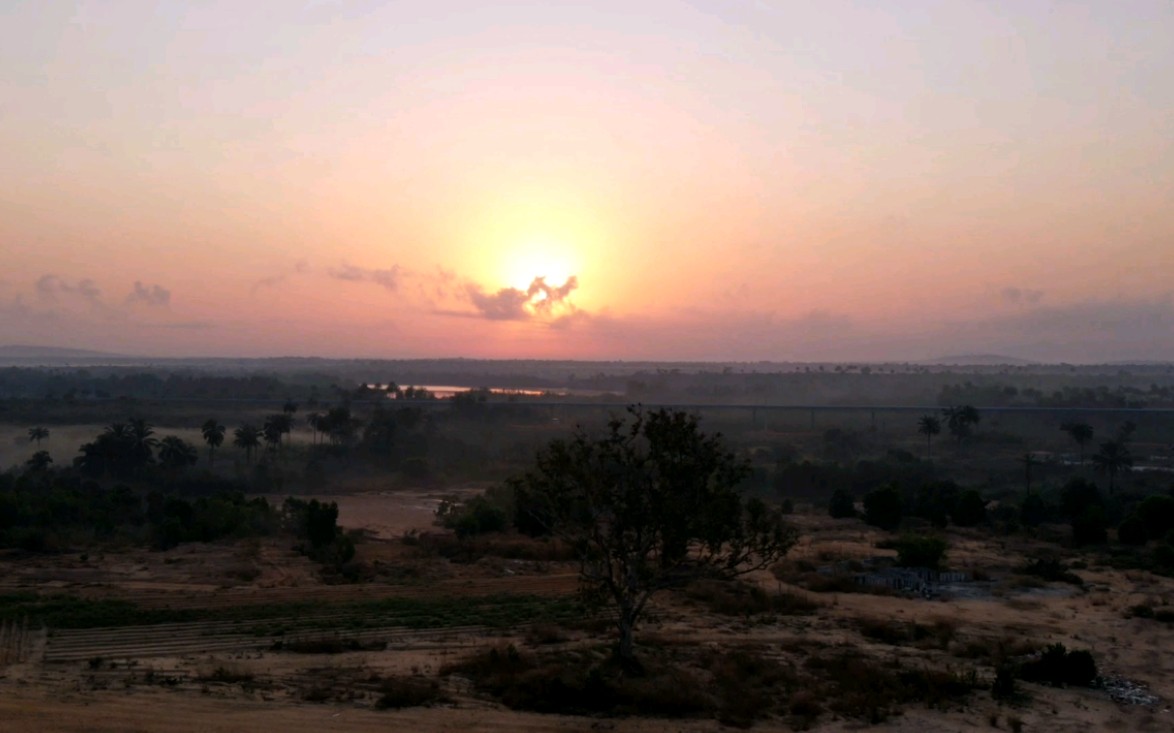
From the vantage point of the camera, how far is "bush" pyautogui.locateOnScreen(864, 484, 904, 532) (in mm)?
40625

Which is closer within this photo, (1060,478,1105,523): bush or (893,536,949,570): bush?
(893,536,949,570): bush

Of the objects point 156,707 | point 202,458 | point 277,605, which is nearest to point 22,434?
point 202,458

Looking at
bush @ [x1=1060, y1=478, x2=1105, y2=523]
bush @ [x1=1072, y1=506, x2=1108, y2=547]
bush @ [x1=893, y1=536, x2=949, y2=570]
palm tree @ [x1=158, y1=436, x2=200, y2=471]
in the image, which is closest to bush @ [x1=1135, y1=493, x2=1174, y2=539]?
bush @ [x1=1072, y1=506, x2=1108, y2=547]

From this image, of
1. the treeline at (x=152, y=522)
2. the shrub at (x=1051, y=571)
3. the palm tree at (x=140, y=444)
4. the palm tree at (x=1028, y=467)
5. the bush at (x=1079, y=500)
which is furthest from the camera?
the palm tree at (x=140, y=444)

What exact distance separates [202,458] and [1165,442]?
263 ft

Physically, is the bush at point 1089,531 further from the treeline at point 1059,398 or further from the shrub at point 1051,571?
the treeline at point 1059,398

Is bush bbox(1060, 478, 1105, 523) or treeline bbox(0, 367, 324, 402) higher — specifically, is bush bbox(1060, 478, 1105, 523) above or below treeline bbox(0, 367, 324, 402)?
below

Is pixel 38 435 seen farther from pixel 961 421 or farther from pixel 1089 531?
pixel 961 421

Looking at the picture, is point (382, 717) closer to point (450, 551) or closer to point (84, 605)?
point (84, 605)

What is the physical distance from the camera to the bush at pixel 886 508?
1599 inches

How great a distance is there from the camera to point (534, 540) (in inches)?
1416

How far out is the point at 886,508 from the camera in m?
40.7

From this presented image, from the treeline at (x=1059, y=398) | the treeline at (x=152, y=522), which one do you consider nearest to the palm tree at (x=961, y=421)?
the treeline at (x=1059, y=398)

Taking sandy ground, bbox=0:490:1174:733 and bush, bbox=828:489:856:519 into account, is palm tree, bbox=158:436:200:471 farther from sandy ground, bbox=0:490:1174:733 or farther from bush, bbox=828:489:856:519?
bush, bbox=828:489:856:519
